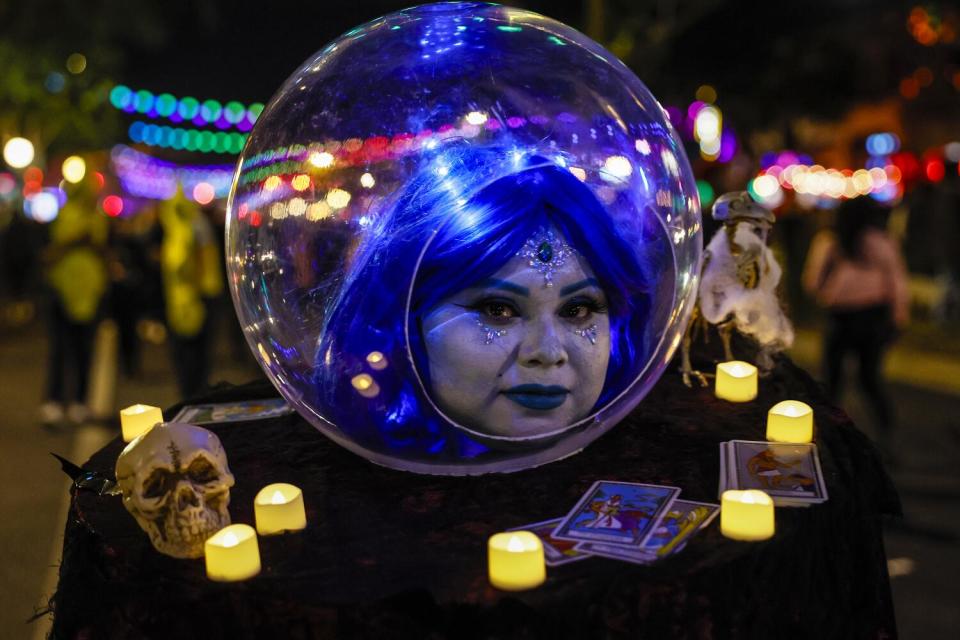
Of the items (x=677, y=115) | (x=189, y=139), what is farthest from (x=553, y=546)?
(x=189, y=139)

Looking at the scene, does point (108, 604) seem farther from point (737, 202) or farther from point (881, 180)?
point (881, 180)

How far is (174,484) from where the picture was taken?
6.28ft

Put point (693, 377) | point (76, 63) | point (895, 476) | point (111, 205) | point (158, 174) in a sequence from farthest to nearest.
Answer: point (158, 174) → point (76, 63) → point (111, 205) → point (895, 476) → point (693, 377)

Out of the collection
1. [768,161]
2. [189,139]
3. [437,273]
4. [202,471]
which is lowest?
[202,471]

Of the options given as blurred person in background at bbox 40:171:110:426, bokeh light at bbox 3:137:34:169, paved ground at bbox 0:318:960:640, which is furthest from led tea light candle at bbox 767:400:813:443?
bokeh light at bbox 3:137:34:169

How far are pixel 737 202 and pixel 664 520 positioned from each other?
1.28m

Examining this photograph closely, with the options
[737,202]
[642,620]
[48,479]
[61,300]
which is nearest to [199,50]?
[61,300]

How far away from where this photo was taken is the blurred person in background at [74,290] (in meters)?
6.45

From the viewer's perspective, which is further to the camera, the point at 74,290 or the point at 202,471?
the point at 74,290

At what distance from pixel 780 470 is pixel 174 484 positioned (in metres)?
1.44

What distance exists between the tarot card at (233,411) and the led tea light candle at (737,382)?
140cm

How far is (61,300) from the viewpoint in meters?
6.52

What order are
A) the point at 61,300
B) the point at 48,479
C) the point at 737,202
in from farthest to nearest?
1. the point at 61,300
2. the point at 48,479
3. the point at 737,202

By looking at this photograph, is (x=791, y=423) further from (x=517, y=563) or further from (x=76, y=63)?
(x=76, y=63)
